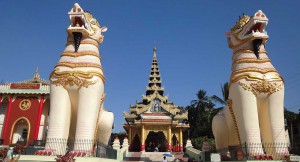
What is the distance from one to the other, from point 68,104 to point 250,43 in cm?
800

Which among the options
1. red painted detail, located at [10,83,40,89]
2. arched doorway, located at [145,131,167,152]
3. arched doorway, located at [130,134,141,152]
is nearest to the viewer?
red painted detail, located at [10,83,40,89]

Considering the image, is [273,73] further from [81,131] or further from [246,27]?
[81,131]

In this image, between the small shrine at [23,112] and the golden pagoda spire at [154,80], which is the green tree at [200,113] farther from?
the small shrine at [23,112]

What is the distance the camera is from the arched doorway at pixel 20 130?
23.3m

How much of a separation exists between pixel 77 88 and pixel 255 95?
7.01 metres

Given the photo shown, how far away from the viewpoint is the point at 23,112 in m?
23.5

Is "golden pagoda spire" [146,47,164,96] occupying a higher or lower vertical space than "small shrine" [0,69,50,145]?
higher

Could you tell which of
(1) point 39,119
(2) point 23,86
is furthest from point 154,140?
(2) point 23,86

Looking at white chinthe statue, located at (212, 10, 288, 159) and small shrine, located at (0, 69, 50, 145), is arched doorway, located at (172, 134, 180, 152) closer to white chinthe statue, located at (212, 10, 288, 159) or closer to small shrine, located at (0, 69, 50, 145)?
small shrine, located at (0, 69, 50, 145)

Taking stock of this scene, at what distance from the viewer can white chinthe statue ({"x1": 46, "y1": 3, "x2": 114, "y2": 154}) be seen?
10.8m

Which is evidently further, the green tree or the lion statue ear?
the green tree

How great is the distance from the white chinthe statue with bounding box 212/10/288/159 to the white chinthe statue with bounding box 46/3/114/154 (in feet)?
18.4

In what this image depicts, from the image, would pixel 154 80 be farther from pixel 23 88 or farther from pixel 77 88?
pixel 77 88

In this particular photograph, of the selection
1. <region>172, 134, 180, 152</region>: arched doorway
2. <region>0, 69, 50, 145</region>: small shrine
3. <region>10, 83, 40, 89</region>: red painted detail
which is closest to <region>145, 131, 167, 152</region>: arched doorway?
<region>172, 134, 180, 152</region>: arched doorway
